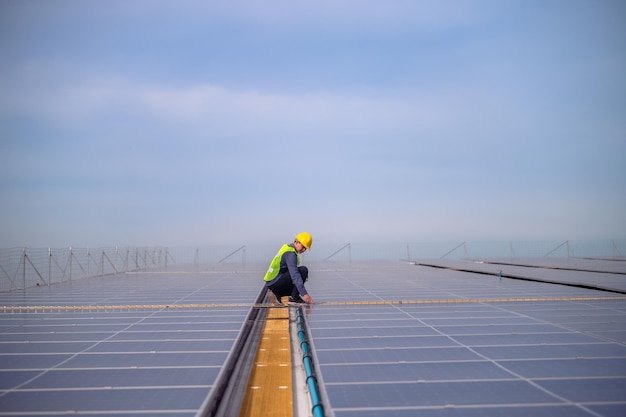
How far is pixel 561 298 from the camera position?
38.9 ft

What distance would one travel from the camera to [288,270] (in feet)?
37.5

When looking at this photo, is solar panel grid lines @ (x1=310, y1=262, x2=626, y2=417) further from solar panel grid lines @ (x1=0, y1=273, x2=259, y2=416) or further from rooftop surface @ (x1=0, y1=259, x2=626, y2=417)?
solar panel grid lines @ (x1=0, y1=273, x2=259, y2=416)

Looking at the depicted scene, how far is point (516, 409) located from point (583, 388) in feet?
3.07

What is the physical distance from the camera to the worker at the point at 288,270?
11.0 m

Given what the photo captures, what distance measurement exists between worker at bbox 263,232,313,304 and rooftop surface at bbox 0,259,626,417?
670 mm

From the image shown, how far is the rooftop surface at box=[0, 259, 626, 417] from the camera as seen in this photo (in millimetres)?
4605

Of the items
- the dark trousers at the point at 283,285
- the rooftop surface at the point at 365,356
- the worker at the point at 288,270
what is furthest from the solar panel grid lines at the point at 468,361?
the dark trousers at the point at 283,285

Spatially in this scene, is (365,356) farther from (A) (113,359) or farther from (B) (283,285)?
(B) (283,285)

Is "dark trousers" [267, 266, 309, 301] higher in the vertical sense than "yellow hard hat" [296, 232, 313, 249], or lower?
lower

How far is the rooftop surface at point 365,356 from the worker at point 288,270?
670 millimetres

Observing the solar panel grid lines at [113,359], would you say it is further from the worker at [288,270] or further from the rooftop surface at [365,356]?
the worker at [288,270]

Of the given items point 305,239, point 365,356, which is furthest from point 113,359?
point 305,239

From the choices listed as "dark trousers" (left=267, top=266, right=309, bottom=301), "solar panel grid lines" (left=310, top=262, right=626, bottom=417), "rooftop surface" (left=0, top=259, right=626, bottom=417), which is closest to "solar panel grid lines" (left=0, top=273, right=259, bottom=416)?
"rooftop surface" (left=0, top=259, right=626, bottom=417)

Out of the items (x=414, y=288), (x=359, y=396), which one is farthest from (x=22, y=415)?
(x=414, y=288)
